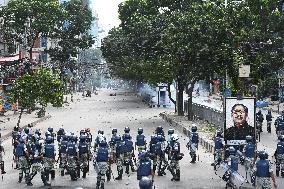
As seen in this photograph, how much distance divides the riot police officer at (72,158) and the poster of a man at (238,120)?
6.98 meters

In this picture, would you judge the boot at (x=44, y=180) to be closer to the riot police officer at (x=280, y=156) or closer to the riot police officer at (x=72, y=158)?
the riot police officer at (x=72, y=158)

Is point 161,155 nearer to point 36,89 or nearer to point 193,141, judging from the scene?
point 193,141

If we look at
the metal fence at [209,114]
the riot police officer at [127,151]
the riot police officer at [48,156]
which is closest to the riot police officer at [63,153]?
the riot police officer at [48,156]

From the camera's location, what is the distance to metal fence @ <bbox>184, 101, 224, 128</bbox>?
3431 cm

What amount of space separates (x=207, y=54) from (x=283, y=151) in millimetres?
16691

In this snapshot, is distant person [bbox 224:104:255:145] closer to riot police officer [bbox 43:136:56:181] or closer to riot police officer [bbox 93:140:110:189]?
riot police officer [bbox 93:140:110:189]

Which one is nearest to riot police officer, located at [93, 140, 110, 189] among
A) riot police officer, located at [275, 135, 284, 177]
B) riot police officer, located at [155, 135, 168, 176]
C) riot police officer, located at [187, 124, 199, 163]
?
riot police officer, located at [155, 135, 168, 176]

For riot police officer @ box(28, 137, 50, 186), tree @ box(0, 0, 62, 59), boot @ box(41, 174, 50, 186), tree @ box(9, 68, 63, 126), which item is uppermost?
tree @ box(0, 0, 62, 59)

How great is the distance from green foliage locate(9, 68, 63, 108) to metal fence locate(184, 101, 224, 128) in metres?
11.3

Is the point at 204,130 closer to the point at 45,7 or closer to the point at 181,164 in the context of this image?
the point at 181,164

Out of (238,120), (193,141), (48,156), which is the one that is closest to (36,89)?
(193,141)

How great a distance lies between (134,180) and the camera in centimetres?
1856

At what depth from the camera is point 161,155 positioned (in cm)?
1872

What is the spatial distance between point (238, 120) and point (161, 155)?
499cm
